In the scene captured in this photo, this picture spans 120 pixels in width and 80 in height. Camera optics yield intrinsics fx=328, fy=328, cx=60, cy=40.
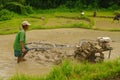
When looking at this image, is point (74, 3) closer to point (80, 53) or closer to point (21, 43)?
point (80, 53)

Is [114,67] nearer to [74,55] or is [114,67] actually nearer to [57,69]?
[57,69]

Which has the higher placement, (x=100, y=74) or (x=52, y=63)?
(x=100, y=74)

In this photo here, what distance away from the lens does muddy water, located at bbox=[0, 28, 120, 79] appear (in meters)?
8.43

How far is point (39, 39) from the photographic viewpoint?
13.8 m

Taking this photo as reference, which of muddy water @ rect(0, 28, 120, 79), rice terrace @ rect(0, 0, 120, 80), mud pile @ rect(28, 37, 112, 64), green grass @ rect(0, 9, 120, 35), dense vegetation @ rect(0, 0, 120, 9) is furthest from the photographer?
dense vegetation @ rect(0, 0, 120, 9)

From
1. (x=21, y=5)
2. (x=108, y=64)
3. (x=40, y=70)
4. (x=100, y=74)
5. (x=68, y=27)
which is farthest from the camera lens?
(x=21, y=5)

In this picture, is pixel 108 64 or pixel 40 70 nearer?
pixel 108 64

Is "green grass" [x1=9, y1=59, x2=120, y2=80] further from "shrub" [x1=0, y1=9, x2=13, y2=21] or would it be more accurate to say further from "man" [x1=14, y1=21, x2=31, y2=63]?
"shrub" [x1=0, y1=9, x2=13, y2=21]

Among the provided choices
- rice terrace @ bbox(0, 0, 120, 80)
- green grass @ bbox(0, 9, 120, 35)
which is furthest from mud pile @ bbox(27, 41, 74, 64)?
green grass @ bbox(0, 9, 120, 35)

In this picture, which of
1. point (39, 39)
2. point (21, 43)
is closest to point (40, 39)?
point (39, 39)

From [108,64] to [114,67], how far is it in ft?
1.40

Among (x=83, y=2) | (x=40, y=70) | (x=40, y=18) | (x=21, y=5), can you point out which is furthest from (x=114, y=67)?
(x=83, y=2)

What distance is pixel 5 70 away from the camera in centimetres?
843

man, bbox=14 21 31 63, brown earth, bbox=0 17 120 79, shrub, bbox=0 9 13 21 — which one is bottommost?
shrub, bbox=0 9 13 21
